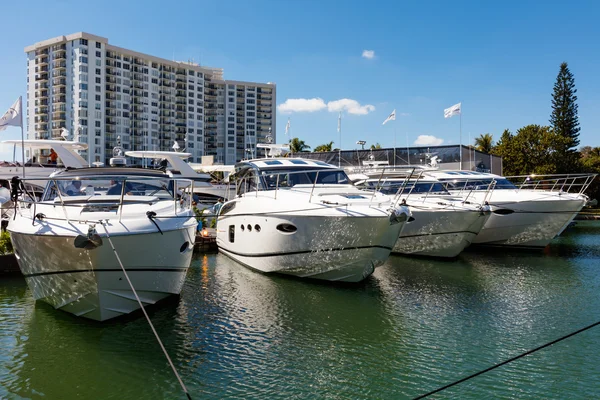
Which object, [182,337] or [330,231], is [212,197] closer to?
[330,231]

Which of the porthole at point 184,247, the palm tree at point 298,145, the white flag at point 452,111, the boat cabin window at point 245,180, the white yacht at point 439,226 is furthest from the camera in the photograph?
the palm tree at point 298,145

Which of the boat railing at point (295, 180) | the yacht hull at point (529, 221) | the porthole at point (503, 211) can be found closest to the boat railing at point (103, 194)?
→ the boat railing at point (295, 180)

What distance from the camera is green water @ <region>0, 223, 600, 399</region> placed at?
6.79 metres

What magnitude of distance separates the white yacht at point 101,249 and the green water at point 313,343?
0.59 m

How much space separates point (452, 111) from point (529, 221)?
32.8ft

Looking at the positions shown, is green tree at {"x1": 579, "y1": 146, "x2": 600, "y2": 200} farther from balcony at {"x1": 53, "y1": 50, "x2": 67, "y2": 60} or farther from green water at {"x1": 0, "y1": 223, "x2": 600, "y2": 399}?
balcony at {"x1": 53, "y1": 50, "x2": 67, "y2": 60}

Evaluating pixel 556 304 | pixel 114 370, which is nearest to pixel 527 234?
pixel 556 304

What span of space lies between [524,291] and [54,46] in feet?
320

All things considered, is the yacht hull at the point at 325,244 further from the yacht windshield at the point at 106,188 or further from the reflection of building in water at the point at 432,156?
→ the reflection of building in water at the point at 432,156

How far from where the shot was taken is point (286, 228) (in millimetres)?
12633

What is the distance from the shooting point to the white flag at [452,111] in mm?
27969

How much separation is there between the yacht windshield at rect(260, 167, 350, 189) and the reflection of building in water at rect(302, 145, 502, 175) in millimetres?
18234

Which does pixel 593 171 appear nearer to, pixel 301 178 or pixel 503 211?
pixel 503 211

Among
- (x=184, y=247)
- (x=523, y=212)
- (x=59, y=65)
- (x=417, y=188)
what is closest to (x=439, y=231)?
(x=417, y=188)
